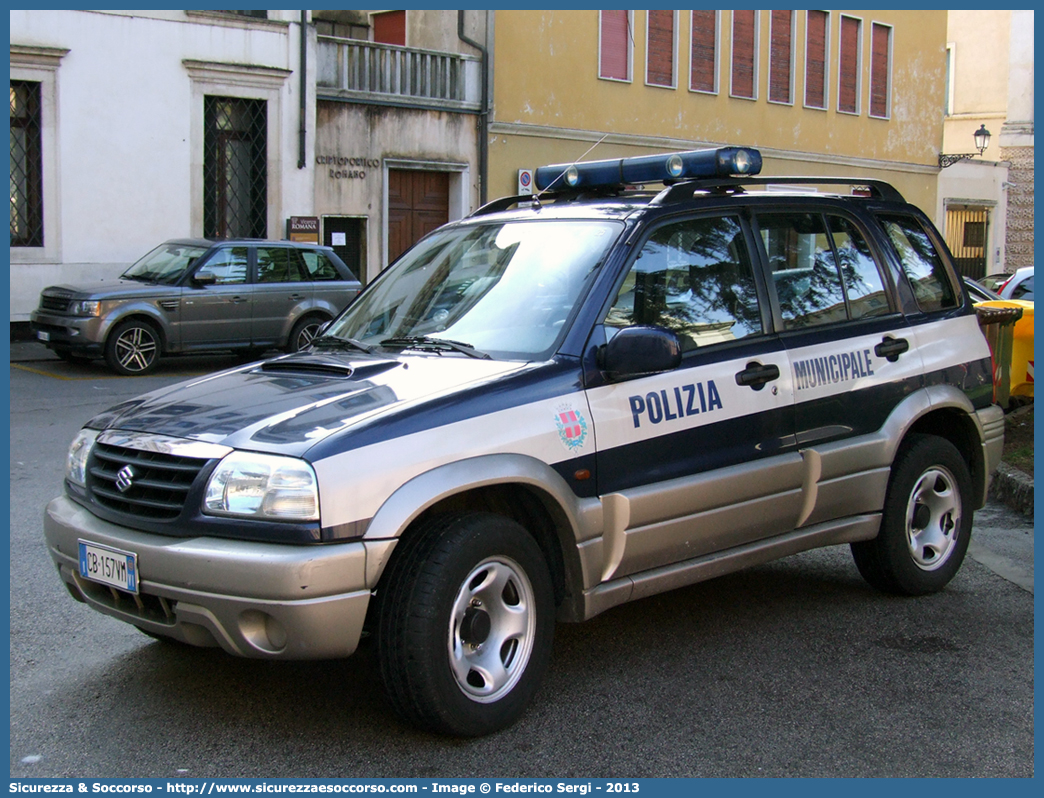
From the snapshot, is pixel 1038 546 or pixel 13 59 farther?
pixel 13 59

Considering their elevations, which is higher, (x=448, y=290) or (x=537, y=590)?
(x=448, y=290)

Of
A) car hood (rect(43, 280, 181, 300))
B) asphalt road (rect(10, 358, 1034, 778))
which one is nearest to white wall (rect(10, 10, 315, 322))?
car hood (rect(43, 280, 181, 300))

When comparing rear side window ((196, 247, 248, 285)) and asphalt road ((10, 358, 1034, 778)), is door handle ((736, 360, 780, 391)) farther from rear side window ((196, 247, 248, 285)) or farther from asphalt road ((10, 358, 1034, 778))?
rear side window ((196, 247, 248, 285))

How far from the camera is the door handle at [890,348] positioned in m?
5.57

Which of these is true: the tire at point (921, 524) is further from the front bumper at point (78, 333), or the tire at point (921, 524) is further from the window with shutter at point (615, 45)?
the window with shutter at point (615, 45)

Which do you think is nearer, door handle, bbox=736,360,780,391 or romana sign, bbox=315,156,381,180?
door handle, bbox=736,360,780,391

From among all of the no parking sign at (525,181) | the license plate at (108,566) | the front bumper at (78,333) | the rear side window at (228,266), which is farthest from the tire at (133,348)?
the license plate at (108,566)

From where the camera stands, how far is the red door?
24.3 metres

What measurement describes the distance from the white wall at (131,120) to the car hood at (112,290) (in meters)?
4.03

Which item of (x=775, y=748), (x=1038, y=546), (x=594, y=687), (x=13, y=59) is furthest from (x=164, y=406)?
(x=13, y=59)

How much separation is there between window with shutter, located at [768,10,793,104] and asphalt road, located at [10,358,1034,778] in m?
27.0

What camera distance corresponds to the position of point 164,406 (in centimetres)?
439

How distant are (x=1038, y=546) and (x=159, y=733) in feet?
15.5

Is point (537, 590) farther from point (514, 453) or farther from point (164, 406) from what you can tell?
point (164, 406)
